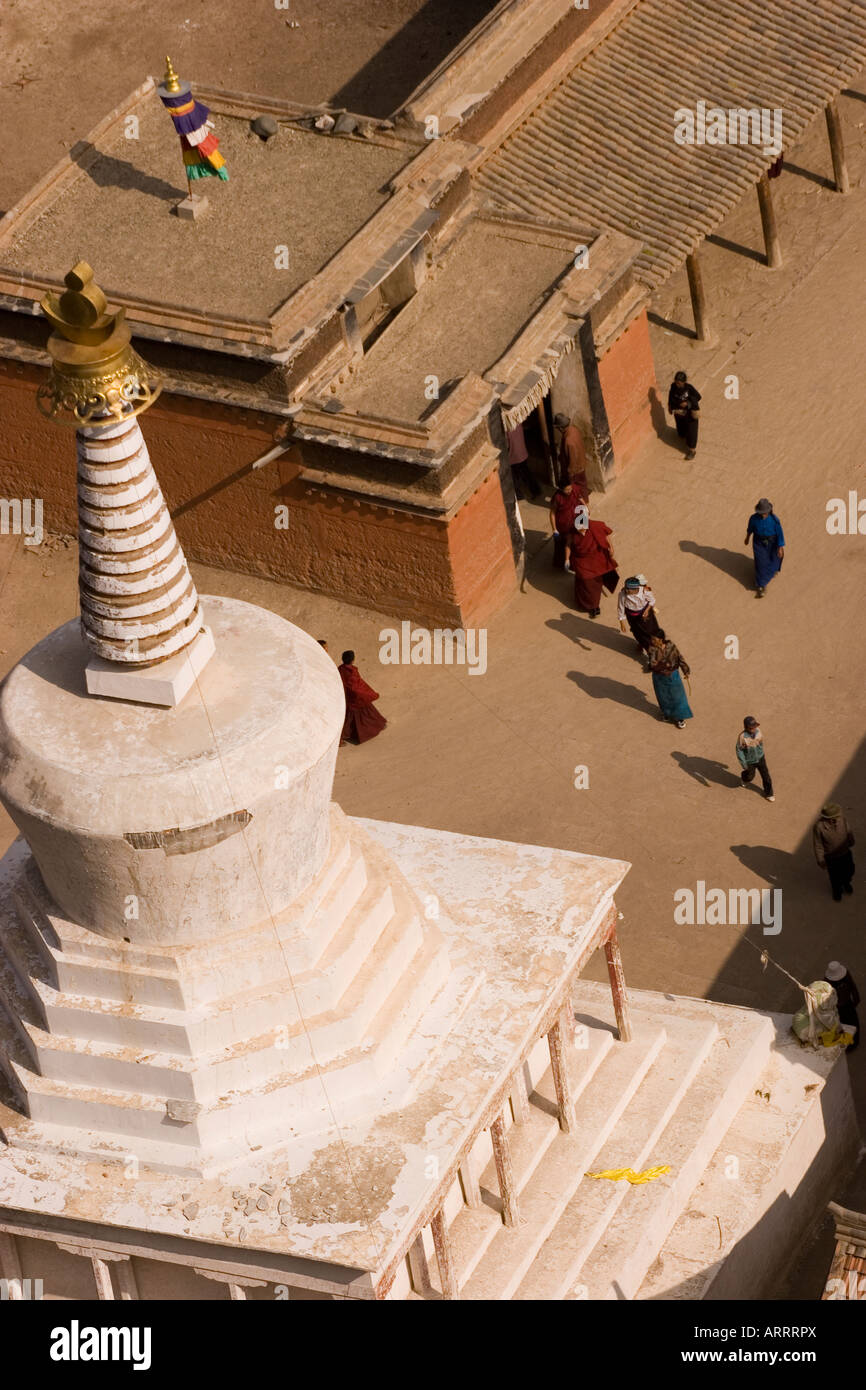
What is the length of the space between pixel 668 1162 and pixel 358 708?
25.2ft

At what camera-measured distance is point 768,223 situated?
3241 centimetres

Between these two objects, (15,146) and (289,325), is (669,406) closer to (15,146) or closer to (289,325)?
(289,325)

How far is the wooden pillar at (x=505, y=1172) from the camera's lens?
19.0 meters

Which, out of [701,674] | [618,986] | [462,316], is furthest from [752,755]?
[462,316]

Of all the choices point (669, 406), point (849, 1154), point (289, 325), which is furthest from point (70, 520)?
point (849, 1154)

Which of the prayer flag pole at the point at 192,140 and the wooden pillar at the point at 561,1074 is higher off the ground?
the prayer flag pole at the point at 192,140

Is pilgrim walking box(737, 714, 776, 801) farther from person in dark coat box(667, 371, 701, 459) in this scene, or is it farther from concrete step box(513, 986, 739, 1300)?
person in dark coat box(667, 371, 701, 459)

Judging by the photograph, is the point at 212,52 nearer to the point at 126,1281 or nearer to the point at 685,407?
the point at 685,407

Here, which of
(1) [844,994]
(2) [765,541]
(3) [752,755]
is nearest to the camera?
(1) [844,994]

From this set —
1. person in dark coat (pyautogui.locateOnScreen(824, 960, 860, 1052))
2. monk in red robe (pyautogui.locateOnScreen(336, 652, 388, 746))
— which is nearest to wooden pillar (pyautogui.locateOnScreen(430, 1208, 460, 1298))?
person in dark coat (pyautogui.locateOnScreen(824, 960, 860, 1052))

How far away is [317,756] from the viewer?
56.6 feet

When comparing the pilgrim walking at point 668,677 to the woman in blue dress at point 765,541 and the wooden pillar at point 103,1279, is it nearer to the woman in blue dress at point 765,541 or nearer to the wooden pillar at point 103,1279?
the woman in blue dress at point 765,541

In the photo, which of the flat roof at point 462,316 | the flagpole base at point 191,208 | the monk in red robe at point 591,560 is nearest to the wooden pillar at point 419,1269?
the flat roof at point 462,316

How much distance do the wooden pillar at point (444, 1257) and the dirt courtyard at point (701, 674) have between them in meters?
4.01
